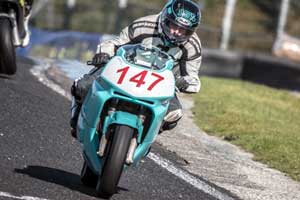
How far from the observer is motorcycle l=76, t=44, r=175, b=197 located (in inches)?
308

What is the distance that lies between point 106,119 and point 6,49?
17.9 feet

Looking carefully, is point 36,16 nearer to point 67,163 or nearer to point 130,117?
point 67,163

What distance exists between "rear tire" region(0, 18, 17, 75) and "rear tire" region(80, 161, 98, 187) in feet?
15.9

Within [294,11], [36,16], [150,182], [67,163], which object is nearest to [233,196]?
[150,182]

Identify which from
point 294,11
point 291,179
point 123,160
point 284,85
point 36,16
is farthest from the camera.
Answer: point 294,11

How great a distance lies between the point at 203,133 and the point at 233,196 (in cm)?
333

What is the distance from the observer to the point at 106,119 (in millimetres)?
7941

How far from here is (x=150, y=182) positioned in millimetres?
9141

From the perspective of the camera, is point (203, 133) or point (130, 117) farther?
point (203, 133)

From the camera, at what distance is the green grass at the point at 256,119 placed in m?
11.5

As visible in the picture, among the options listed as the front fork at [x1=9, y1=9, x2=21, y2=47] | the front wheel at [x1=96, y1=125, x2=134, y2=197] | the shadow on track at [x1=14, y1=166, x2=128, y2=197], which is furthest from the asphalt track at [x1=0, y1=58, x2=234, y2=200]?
the front fork at [x1=9, y1=9, x2=21, y2=47]

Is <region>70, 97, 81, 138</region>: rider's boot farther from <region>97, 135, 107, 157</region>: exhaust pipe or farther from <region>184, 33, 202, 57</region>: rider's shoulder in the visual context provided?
<region>184, 33, 202, 57</region>: rider's shoulder

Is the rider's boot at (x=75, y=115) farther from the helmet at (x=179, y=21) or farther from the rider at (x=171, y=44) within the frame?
the helmet at (x=179, y=21)

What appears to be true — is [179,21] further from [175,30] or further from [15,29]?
[15,29]
